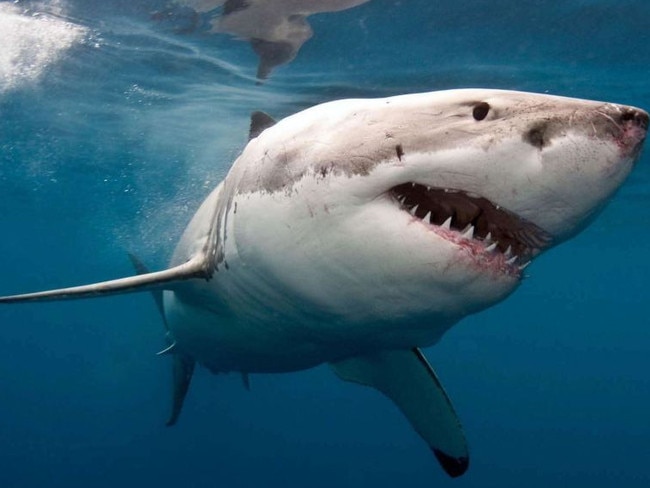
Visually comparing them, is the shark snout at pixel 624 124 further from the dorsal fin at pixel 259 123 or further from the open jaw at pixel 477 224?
the dorsal fin at pixel 259 123

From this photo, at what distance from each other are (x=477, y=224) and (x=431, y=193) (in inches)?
9.7

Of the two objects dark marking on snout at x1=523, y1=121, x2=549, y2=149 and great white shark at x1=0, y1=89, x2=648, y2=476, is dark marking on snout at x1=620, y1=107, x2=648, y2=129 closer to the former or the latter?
great white shark at x1=0, y1=89, x2=648, y2=476

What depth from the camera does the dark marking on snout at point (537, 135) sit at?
2.21 meters

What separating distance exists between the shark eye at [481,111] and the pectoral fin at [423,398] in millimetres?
3104

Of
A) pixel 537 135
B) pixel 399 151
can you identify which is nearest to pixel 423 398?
pixel 399 151

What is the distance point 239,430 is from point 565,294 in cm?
4324

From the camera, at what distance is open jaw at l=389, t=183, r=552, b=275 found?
2.56 meters

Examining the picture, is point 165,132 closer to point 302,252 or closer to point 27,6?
point 27,6

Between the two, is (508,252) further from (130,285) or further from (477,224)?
(130,285)

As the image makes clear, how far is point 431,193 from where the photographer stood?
2.69 m

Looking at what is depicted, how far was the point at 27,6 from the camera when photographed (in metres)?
11.7

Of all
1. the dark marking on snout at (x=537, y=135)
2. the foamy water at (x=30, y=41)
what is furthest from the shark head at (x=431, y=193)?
the foamy water at (x=30, y=41)

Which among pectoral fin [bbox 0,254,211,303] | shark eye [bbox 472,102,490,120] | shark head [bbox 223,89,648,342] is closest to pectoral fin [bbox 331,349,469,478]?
pectoral fin [bbox 0,254,211,303]

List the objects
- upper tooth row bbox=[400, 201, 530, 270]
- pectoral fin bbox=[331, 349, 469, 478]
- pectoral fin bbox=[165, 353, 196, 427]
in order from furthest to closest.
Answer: pectoral fin bbox=[165, 353, 196, 427]
pectoral fin bbox=[331, 349, 469, 478]
upper tooth row bbox=[400, 201, 530, 270]
